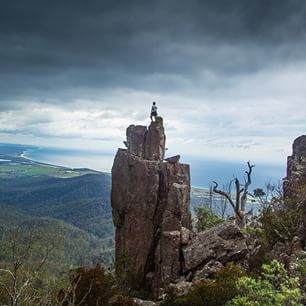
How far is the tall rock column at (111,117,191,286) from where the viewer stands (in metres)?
33.6

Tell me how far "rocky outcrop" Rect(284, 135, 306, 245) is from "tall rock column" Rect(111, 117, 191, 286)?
327 inches

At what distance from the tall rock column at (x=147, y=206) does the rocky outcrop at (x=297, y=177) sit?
327 inches

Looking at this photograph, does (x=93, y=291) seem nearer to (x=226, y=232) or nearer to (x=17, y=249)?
(x=226, y=232)

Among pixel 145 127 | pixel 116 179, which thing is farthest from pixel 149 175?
pixel 145 127

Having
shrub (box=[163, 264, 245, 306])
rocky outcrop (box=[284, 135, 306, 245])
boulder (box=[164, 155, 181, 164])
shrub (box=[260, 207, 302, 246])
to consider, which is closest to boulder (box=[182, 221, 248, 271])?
shrub (box=[260, 207, 302, 246])

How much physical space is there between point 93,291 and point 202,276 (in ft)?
23.0

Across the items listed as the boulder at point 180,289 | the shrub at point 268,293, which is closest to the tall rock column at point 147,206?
the boulder at point 180,289

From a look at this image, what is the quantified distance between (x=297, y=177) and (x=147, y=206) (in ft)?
40.7

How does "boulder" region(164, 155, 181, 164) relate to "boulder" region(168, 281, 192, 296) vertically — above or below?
above

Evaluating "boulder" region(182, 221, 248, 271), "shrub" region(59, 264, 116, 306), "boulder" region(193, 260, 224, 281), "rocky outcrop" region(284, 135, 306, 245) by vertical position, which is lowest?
"shrub" region(59, 264, 116, 306)

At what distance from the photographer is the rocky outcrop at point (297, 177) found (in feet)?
96.0

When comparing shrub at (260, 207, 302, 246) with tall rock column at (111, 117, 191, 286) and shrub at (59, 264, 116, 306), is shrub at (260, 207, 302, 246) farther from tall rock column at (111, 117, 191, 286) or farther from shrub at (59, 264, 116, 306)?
shrub at (59, 264, 116, 306)

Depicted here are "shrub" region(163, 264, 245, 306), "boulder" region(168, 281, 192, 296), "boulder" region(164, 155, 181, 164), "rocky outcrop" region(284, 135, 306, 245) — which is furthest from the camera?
"boulder" region(164, 155, 181, 164)

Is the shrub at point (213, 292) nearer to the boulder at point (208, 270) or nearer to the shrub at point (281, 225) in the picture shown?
the boulder at point (208, 270)
